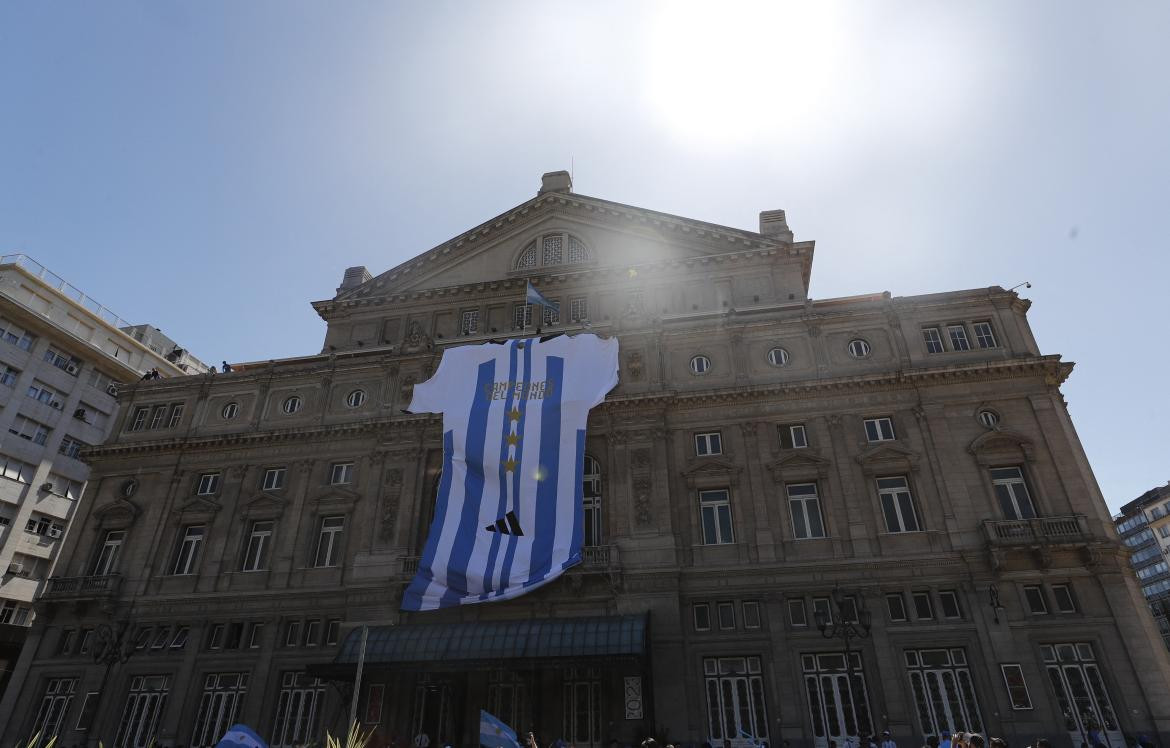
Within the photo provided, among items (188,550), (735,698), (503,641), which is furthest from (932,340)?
(188,550)

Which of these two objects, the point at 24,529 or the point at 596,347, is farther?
the point at 24,529

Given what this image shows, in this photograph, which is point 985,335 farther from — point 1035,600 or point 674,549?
point 674,549

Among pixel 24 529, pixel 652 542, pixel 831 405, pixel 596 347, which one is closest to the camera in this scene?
pixel 652 542

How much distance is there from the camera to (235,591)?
33.7 meters

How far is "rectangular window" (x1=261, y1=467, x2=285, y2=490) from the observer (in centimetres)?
3669

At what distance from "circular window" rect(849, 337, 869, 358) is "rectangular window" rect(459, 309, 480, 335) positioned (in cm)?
2033

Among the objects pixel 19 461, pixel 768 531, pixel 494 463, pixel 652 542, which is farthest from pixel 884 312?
pixel 19 461

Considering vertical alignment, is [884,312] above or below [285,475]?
above

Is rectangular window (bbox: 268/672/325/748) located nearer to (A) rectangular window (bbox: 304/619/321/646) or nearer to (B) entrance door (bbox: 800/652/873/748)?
(A) rectangular window (bbox: 304/619/321/646)

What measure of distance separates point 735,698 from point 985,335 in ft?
66.9

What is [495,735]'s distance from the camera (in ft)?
53.2

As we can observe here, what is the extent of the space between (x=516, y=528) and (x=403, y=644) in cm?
648

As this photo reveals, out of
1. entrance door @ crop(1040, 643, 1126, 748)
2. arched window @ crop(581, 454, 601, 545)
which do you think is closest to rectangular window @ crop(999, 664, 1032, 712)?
entrance door @ crop(1040, 643, 1126, 748)

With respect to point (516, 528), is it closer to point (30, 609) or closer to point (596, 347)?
point (596, 347)
